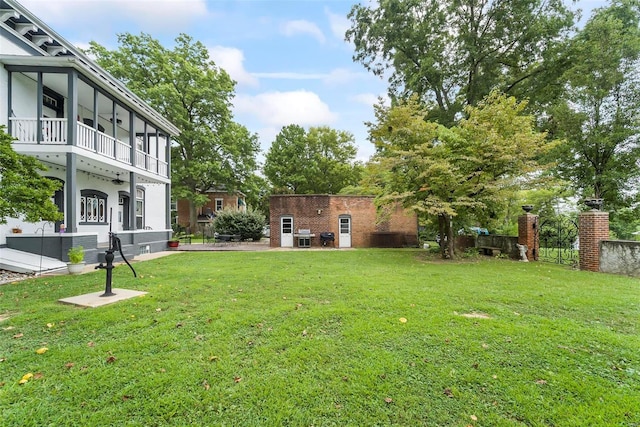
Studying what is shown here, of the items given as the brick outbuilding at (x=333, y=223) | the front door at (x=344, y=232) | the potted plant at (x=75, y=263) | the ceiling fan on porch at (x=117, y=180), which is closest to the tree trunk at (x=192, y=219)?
the ceiling fan on porch at (x=117, y=180)

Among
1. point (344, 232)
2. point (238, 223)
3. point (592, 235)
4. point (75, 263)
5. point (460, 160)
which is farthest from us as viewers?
point (238, 223)

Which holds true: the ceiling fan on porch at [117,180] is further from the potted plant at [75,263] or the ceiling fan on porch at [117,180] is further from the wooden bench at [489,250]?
the wooden bench at [489,250]

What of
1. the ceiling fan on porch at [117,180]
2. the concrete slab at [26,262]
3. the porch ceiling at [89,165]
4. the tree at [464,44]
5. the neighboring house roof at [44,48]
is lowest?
the concrete slab at [26,262]

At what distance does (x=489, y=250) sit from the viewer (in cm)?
1231

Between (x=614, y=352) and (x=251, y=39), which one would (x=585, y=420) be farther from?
(x=251, y=39)

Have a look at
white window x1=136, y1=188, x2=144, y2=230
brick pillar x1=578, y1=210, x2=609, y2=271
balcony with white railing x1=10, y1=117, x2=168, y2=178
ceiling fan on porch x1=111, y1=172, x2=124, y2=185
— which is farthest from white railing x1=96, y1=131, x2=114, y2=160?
brick pillar x1=578, y1=210, x2=609, y2=271

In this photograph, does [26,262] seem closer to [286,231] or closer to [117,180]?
[117,180]

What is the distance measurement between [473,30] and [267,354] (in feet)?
69.1

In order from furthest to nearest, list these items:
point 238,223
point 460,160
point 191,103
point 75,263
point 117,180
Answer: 1. point 191,103
2. point 238,223
3. point 117,180
4. point 460,160
5. point 75,263

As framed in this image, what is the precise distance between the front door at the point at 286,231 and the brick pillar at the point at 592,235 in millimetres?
12552

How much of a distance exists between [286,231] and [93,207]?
9125 mm

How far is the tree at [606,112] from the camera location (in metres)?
11.8

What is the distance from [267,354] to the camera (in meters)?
2.92

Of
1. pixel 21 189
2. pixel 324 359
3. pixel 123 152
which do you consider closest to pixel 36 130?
pixel 123 152
